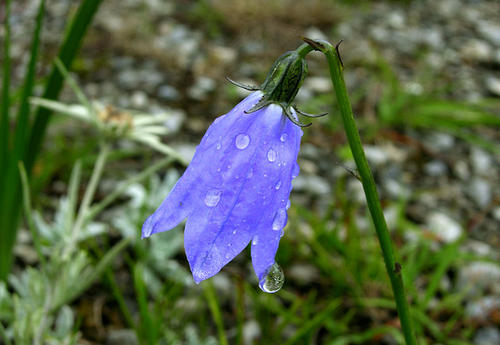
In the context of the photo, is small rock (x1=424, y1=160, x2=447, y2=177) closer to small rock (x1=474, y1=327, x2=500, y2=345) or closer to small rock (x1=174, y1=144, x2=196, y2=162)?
small rock (x1=474, y1=327, x2=500, y2=345)

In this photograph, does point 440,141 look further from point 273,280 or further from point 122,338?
point 273,280

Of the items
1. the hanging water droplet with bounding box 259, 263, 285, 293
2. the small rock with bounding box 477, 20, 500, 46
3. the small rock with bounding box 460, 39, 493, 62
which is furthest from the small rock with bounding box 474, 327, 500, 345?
the small rock with bounding box 477, 20, 500, 46

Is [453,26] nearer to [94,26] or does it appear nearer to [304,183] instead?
[304,183]

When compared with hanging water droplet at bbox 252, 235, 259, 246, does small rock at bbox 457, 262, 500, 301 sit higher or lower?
lower

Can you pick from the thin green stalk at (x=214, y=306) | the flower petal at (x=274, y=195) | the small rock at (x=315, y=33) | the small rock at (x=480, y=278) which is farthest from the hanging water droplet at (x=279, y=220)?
the small rock at (x=315, y=33)

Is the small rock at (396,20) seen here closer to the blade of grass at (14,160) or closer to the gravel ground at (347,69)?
the gravel ground at (347,69)

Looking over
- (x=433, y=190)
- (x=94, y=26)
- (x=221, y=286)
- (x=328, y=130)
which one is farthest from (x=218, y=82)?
(x=221, y=286)
